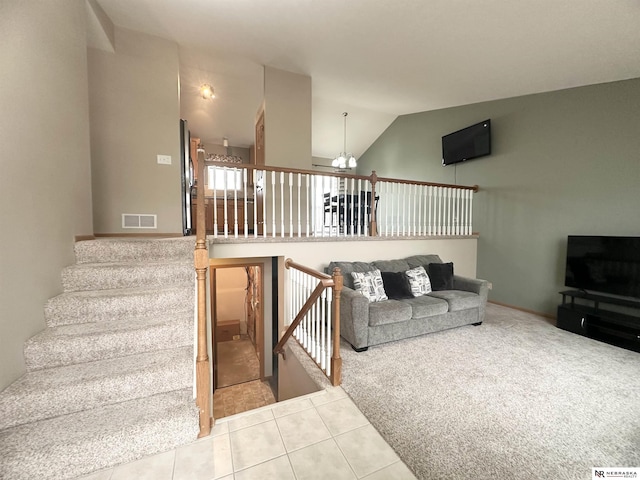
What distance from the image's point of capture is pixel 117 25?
11.0 ft

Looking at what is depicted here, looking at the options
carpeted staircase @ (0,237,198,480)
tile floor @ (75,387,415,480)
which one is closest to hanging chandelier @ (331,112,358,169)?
carpeted staircase @ (0,237,198,480)

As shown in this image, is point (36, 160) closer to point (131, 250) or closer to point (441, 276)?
point (131, 250)

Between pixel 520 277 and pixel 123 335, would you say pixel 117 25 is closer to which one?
pixel 123 335

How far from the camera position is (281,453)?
1.52 metres

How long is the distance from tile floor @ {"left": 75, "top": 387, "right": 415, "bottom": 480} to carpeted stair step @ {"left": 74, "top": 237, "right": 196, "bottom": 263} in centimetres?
171

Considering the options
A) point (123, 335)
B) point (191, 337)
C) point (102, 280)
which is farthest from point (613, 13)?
point (102, 280)

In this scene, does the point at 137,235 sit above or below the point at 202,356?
above

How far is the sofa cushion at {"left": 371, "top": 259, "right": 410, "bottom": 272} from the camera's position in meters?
3.87

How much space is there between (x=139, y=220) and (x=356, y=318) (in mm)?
3242

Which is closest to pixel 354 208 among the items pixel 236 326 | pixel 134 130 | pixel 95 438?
pixel 134 130

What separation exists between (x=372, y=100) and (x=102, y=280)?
525cm

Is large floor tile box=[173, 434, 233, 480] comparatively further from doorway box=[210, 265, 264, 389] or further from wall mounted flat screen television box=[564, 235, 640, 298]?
wall mounted flat screen television box=[564, 235, 640, 298]

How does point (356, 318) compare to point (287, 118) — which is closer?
point (356, 318)

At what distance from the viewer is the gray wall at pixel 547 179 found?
331 cm
